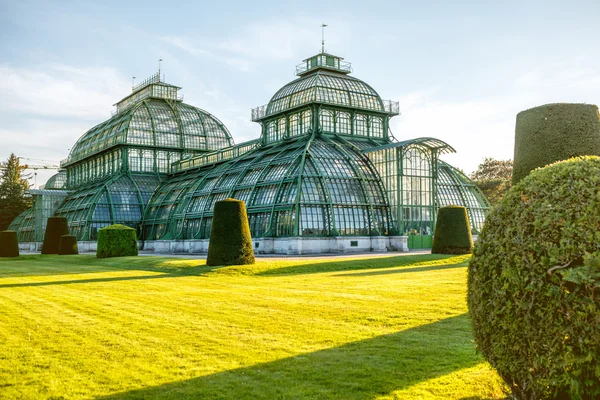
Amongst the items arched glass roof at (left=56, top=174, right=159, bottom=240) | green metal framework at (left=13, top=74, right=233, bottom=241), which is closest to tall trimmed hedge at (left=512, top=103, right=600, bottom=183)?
arched glass roof at (left=56, top=174, right=159, bottom=240)

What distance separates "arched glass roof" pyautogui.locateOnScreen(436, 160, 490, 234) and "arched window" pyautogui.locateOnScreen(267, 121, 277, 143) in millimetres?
17183

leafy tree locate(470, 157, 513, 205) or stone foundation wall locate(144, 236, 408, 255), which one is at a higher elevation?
leafy tree locate(470, 157, 513, 205)

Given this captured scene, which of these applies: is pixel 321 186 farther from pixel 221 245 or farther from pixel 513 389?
pixel 513 389

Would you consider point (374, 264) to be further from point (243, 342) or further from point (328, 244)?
point (243, 342)

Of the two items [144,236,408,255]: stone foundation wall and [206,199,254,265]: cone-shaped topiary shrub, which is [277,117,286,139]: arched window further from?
[206,199,254,265]: cone-shaped topiary shrub

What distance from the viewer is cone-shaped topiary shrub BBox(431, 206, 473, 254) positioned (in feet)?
115

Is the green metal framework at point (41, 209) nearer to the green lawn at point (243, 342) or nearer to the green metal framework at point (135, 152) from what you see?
the green metal framework at point (135, 152)

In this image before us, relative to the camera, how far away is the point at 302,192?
4428 cm

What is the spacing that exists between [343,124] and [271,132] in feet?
26.7

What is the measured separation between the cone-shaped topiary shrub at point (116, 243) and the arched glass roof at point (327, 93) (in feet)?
68.8

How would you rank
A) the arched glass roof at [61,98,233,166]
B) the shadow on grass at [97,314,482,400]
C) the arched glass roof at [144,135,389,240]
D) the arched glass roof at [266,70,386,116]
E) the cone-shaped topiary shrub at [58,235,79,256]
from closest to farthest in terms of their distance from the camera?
the shadow on grass at [97,314,482,400]
the arched glass roof at [144,135,389,240]
the cone-shaped topiary shrub at [58,235,79,256]
the arched glass roof at [266,70,386,116]
the arched glass roof at [61,98,233,166]

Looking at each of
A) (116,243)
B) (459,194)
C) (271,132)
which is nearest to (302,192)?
(116,243)

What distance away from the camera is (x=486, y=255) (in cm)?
691

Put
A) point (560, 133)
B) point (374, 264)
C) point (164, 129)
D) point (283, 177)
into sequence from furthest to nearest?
point (164, 129) < point (283, 177) < point (374, 264) < point (560, 133)
